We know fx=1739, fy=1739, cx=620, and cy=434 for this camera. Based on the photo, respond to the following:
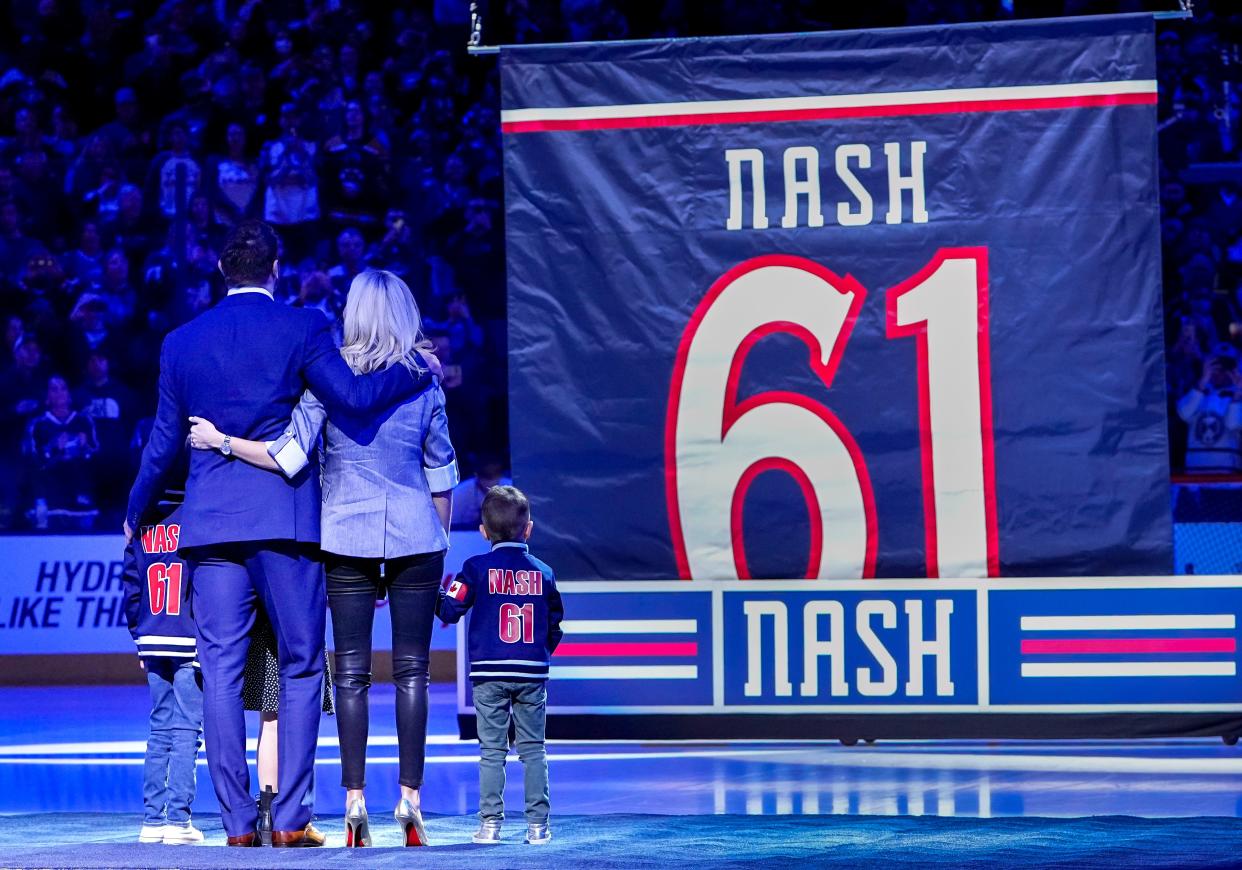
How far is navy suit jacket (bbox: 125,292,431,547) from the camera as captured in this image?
4598 millimetres

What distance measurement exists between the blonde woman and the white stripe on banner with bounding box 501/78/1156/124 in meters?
2.11

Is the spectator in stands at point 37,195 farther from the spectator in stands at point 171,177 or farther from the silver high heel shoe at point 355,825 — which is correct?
the silver high heel shoe at point 355,825

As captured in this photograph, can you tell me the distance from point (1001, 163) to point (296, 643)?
11.4 ft

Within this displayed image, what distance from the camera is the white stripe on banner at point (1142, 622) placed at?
21.4 ft

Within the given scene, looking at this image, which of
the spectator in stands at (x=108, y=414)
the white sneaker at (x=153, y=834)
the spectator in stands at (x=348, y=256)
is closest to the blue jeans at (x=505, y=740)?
the white sneaker at (x=153, y=834)

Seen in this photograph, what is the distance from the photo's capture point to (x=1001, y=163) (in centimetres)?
664

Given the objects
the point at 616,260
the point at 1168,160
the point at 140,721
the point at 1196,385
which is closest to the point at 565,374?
the point at 616,260

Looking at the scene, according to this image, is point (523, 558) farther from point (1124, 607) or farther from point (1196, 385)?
point (1196, 385)

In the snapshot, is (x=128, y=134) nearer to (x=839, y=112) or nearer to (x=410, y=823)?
(x=839, y=112)

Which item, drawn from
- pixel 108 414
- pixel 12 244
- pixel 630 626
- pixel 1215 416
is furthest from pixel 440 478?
pixel 12 244

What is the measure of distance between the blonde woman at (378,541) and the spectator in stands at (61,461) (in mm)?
7210

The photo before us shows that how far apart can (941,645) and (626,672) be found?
3.99 feet

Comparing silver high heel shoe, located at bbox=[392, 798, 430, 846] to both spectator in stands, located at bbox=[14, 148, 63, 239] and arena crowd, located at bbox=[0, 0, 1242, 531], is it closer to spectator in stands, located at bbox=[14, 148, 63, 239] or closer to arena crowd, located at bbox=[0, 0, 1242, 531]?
arena crowd, located at bbox=[0, 0, 1242, 531]

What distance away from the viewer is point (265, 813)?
16.1 ft
